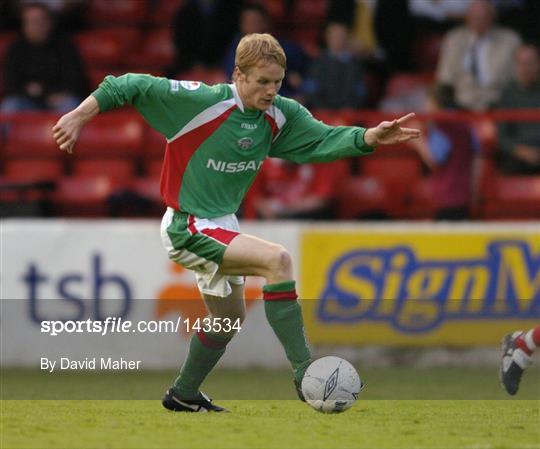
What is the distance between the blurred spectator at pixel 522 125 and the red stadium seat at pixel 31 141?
3.84m

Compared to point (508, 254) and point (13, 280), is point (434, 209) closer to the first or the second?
point (508, 254)

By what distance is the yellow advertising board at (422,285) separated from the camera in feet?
35.4

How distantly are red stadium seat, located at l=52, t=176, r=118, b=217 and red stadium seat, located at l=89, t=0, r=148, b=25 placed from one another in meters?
2.77

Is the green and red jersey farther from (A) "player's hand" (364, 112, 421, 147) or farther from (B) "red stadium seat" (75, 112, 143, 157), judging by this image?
(B) "red stadium seat" (75, 112, 143, 157)

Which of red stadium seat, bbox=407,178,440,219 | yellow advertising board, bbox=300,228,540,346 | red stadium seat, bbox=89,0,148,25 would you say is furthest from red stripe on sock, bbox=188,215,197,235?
red stadium seat, bbox=89,0,148,25

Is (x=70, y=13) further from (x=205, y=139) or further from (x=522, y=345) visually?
(x=522, y=345)

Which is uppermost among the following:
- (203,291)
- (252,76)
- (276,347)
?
(252,76)

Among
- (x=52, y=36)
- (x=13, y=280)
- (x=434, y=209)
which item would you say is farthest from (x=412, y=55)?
(x=13, y=280)

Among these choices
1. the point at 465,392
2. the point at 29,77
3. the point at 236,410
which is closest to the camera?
the point at 236,410

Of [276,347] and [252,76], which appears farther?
[276,347]

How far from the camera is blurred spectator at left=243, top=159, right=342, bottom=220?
37.1 feet

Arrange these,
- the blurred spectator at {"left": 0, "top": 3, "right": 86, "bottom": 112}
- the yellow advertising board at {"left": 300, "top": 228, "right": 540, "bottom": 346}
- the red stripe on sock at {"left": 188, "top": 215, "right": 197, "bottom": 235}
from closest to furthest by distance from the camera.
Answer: the red stripe on sock at {"left": 188, "top": 215, "right": 197, "bottom": 235}
the yellow advertising board at {"left": 300, "top": 228, "right": 540, "bottom": 346}
the blurred spectator at {"left": 0, "top": 3, "right": 86, "bottom": 112}

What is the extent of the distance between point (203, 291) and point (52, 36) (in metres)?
5.83

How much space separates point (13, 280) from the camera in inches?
418
